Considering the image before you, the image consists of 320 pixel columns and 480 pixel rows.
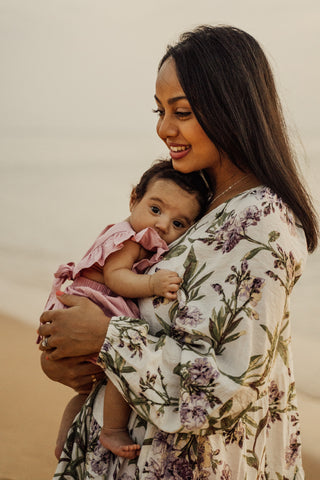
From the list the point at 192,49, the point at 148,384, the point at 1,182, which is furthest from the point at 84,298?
the point at 1,182

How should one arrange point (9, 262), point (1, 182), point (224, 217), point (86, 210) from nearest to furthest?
point (224, 217)
point (9, 262)
point (86, 210)
point (1, 182)

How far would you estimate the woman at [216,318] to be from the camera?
5.28 ft

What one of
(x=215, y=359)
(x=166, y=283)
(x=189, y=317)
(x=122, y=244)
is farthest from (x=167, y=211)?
(x=215, y=359)

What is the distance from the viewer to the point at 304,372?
4.86 m

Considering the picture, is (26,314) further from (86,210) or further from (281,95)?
(281,95)

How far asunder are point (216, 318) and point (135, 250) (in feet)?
1.38

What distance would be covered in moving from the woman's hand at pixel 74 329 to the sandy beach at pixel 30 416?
2201 millimetres

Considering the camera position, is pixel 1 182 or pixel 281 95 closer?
pixel 281 95

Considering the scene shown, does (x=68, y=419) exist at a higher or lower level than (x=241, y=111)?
lower

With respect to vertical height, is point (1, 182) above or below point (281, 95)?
below

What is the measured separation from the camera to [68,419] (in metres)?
2.03

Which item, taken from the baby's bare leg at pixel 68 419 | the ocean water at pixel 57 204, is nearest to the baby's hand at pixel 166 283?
the baby's bare leg at pixel 68 419

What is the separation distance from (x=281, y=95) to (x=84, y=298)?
2.81 ft

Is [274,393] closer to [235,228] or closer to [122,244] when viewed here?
[235,228]
